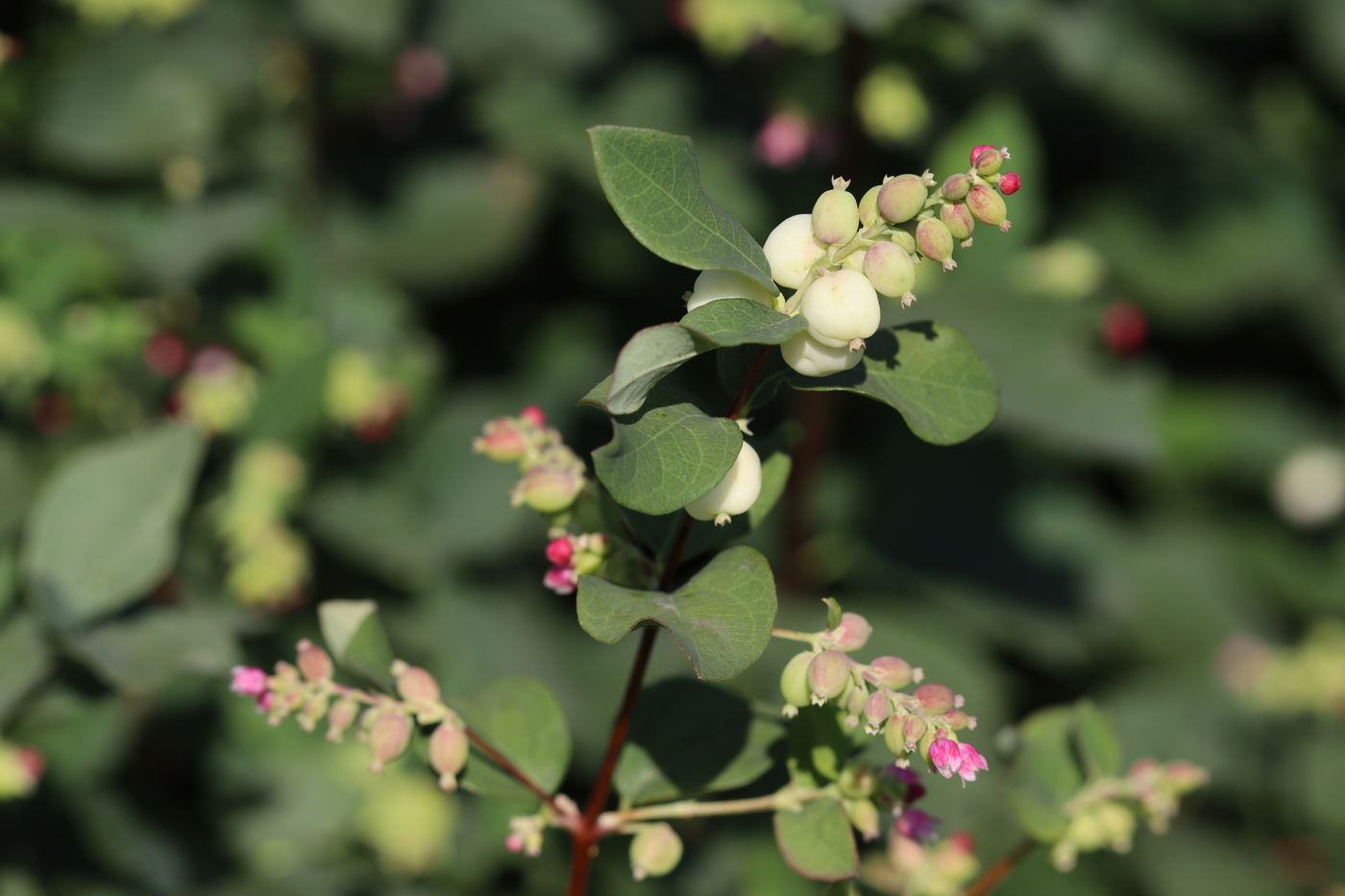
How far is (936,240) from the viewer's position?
21.1 inches

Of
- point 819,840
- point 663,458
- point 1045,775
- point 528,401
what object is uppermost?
point 663,458

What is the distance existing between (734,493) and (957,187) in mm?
181

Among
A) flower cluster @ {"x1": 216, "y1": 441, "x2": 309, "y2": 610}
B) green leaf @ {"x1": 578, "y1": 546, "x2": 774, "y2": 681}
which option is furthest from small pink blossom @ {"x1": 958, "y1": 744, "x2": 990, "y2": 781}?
flower cluster @ {"x1": 216, "y1": 441, "x2": 309, "y2": 610}

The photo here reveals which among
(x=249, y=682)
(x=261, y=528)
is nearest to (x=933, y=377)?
(x=249, y=682)

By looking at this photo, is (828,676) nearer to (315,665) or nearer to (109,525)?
(315,665)

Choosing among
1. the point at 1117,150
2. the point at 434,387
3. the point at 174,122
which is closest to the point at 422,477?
the point at 434,387

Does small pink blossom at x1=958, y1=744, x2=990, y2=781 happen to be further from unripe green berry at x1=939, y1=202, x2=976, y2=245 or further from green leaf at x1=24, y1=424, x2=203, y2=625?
green leaf at x1=24, y1=424, x2=203, y2=625

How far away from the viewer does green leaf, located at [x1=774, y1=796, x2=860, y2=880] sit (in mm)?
652

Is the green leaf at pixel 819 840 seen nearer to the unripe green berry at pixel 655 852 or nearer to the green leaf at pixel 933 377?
the unripe green berry at pixel 655 852

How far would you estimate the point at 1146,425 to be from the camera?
63.6 inches

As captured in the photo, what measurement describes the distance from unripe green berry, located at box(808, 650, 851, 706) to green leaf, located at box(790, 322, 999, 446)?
13cm

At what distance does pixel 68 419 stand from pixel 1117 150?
226 centimetres

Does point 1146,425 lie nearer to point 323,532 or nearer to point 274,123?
point 323,532

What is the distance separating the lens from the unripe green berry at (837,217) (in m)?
0.54
